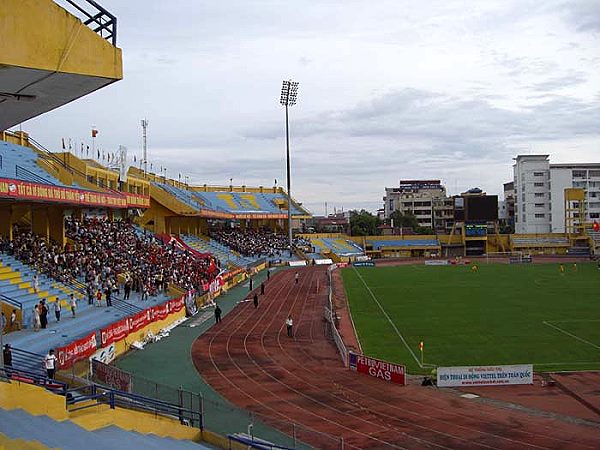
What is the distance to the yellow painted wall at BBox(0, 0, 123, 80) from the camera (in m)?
4.41

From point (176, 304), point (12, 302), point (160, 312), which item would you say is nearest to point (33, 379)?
point (12, 302)

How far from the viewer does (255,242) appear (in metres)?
70.3

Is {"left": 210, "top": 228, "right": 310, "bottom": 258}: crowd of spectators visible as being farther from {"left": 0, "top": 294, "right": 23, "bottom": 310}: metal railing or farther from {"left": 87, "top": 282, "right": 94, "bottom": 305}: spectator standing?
{"left": 0, "top": 294, "right": 23, "bottom": 310}: metal railing

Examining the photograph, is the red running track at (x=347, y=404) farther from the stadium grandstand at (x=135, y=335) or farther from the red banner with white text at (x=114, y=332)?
the red banner with white text at (x=114, y=332)

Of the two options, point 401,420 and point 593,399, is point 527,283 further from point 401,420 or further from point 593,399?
point 401,420

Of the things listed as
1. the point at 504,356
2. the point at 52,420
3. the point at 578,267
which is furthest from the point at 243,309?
the point at 578,267

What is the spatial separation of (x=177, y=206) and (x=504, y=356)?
36471 millimetres

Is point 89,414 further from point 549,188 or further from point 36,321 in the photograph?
point 549,188

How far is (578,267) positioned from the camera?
61.3 metres

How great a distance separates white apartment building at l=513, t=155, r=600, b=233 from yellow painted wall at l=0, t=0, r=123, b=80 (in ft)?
341

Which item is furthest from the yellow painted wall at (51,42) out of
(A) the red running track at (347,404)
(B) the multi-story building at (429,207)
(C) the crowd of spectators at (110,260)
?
(B) the multi-story building at (429,207)

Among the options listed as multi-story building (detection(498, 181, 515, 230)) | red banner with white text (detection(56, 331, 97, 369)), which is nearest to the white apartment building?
multi-story building (detection(498, 181, 515, 230))

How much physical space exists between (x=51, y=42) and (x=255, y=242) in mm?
65766

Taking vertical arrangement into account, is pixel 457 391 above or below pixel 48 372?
below
